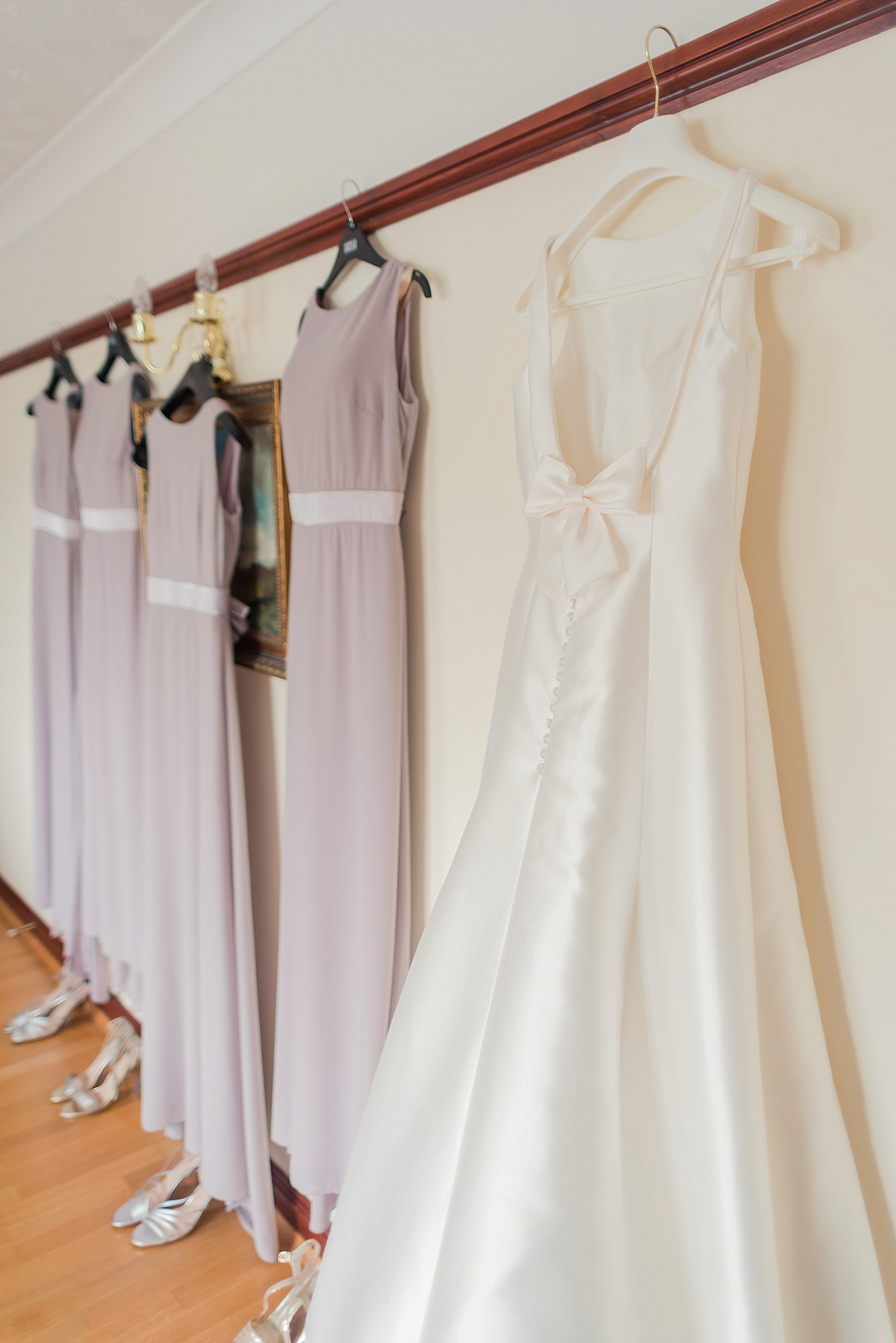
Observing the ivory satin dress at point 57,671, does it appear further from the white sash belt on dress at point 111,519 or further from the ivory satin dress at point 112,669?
the white sash belt on dress at point 111,519

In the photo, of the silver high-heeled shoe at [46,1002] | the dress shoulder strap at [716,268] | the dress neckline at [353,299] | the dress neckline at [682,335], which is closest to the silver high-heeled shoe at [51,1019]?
the silver high-heeled shoe at [46,1002]

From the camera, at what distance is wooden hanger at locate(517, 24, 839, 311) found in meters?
0.87

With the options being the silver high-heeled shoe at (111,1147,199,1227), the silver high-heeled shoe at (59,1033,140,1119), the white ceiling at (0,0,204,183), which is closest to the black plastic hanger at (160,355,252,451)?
the white ceiling at (0,0,204,183)

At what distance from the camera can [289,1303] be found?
159 cm

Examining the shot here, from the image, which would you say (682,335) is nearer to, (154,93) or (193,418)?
(193,418)

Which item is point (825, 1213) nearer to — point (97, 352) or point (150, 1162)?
point (150, 1162)

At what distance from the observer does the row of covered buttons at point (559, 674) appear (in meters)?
1.02

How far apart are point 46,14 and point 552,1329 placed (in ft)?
7.20

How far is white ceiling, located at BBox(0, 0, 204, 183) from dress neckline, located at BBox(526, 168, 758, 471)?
1116 mm

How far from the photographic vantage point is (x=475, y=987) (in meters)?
1.06

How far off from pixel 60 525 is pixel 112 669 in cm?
56

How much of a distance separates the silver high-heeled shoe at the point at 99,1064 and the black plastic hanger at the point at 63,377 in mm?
1695

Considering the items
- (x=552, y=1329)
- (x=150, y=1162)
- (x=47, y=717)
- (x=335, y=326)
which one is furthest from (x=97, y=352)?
(x=552, y=1329)

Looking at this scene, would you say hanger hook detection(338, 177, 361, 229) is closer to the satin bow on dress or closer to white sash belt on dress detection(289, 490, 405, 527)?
white sash belt on dress detection(289, 490, 405, 527)
